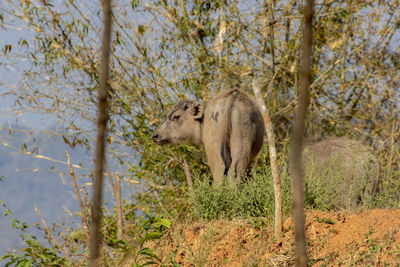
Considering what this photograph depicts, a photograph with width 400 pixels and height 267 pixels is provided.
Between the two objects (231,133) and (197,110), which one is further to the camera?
(197,110)

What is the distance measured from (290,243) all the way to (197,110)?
10.6ft

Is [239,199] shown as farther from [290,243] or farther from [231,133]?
[231,133]

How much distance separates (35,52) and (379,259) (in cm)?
697

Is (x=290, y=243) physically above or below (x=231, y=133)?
below

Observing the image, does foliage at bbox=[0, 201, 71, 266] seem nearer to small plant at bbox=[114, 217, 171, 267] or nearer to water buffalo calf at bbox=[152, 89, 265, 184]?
small plant at bbox=[114, 217, 171, 267]

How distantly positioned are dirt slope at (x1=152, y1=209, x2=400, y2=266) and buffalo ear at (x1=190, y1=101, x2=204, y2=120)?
2.26 m

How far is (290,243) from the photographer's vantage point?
4.98m

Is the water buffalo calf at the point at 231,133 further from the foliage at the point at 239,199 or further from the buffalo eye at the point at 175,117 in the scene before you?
the buffalo eye at the point at 175,117

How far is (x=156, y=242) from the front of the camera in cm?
598

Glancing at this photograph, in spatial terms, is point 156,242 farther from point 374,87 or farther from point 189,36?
point 374,87

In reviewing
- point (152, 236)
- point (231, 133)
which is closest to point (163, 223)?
point (152, 236)

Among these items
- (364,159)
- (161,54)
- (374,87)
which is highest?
(161,54)

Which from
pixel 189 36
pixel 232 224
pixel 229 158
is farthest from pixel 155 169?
pixel 232 224

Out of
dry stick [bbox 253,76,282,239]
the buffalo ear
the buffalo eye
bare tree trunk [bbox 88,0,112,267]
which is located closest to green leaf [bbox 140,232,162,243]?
dry stick [bbox 253,76,282,239]
